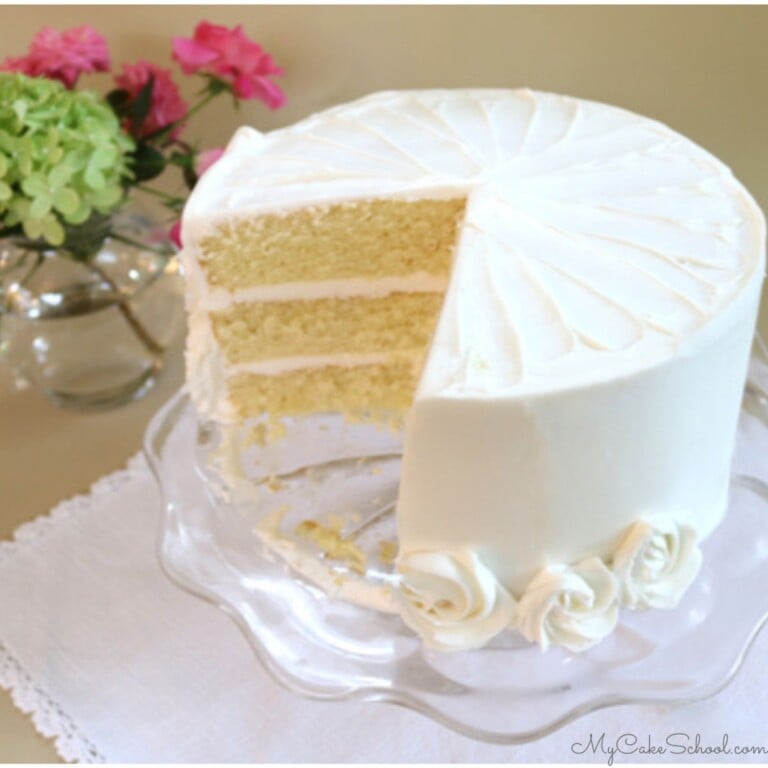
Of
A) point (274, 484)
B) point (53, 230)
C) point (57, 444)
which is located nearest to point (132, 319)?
point (57, 444)

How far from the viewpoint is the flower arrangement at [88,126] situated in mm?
1590

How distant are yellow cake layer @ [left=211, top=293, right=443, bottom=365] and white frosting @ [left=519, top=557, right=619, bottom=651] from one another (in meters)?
0.66

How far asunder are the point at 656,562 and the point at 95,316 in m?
1.38

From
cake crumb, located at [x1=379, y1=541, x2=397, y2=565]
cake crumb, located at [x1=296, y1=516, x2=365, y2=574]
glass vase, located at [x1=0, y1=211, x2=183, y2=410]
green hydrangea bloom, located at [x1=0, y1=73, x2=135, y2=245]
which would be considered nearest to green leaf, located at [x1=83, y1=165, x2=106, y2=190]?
green hydrangea bloom, located at [x1=0, y1=73, x2=135, y2=245]

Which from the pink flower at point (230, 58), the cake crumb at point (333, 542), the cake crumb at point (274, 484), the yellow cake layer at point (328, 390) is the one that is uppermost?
the pink flower at point (230, 58)

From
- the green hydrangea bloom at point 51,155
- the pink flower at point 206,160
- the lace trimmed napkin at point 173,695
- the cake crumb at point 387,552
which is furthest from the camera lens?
the pink flower at point 206,160

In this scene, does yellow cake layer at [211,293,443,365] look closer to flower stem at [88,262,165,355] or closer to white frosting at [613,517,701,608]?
flower stem at [88,262,165,355]

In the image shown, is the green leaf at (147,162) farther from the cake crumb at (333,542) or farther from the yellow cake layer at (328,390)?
the cake crumb at (333,542)

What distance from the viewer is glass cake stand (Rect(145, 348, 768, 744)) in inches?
47.0

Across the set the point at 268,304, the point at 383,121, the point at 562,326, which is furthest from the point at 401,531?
the point at 383,121

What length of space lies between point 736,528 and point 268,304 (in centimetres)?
85

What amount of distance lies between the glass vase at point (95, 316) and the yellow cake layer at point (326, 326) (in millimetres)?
468

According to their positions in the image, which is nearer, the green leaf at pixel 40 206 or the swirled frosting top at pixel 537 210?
the swirled frosting top at pixel 537 210

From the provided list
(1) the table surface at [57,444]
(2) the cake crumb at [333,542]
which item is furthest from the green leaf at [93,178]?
(2) the cake crumb at [333,542]
